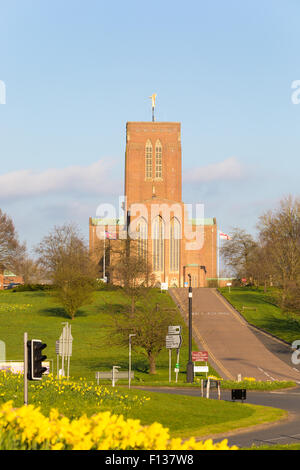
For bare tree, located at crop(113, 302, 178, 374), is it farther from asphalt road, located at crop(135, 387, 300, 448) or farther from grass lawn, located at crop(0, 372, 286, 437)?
grass lawn, located at crop(0, 372, 286, 437)

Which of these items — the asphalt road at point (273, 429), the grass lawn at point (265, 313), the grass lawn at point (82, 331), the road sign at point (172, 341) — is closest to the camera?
the asphalt road at point (273, 429)

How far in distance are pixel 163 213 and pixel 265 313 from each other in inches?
1620

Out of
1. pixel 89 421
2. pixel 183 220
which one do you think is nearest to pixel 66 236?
pixel 183 220

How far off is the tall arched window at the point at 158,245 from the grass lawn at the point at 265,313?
57.4 ft

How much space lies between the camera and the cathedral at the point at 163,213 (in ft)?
374

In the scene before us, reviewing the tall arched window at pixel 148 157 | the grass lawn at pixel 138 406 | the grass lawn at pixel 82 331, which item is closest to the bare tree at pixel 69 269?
the grass lawn at pixel 82 331

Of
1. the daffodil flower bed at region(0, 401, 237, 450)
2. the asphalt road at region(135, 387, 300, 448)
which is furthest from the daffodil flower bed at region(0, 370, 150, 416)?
the daffodil flower bed at region(0, 401, 237, 450)

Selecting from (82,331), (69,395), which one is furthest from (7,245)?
(69,395)

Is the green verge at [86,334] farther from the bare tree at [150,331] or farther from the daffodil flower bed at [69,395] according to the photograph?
the daffodil flower bed at [69,395]

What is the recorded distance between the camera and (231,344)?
5797 cm

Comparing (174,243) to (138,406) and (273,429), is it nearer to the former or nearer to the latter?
(138,406)

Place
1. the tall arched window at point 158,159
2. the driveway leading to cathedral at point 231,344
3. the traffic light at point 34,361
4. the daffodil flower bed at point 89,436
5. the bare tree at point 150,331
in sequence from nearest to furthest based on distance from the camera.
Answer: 1. the daffodil flower bed at point 89,436
2. the traffic light at point 34,361
3. the bare tree at point 150,331
4. the driveway leading to cathedral at point 231,344
5. the tall arched window at point 158,159

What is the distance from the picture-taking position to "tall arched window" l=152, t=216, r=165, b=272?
11362cm

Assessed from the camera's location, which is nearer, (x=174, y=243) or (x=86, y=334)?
(x=86, y=334)
